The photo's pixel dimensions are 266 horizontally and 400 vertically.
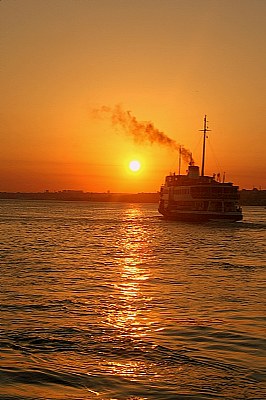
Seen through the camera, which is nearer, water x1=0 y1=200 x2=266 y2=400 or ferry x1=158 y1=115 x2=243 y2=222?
water x1=0 y1=200 x2=266 y2=400

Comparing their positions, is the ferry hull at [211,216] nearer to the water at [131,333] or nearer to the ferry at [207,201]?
the ferry at [207,201]

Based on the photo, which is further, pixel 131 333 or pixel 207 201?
pixel 207 201

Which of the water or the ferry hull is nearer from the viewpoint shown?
the water

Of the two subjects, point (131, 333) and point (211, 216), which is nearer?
point (131, 333)

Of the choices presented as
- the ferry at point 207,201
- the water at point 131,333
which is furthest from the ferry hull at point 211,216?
the water at point 131,333

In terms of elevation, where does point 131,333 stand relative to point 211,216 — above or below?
below

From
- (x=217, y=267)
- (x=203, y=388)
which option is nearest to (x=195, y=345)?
(x=203, y=388)

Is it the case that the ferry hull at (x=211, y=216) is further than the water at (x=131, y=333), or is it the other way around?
the ferry hull at (x=211, y=216)

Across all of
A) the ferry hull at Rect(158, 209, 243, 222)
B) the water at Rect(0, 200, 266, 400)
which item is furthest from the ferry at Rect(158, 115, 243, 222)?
the water at Rect(0, 200, 266, 400)

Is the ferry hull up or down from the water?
up

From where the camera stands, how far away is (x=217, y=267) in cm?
3375

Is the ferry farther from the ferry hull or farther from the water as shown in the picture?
the water

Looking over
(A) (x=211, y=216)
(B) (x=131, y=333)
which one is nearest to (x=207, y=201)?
(A) (x=211, y=216)

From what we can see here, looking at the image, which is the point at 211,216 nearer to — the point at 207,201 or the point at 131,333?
the point at 207,201
